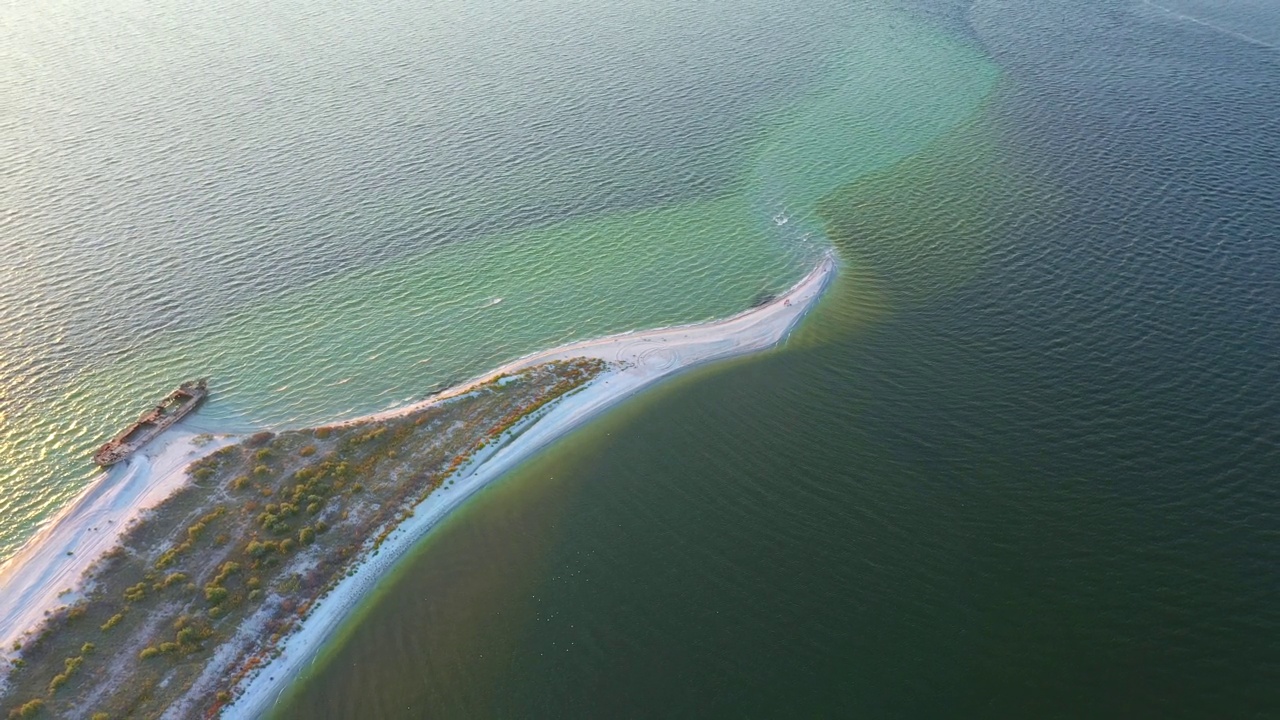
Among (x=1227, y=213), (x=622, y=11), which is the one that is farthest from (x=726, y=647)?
(x=622, y=11)

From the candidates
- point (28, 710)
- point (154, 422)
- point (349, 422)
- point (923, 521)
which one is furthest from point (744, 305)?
point (28, 710)

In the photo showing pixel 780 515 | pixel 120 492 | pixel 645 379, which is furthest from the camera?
pixel 645 379

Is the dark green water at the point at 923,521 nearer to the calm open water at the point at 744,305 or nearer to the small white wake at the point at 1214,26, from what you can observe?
the calm open water at the point at 744,305

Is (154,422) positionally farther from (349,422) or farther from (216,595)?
(216,595)

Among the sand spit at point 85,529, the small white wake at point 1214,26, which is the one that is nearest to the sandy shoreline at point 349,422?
the sand spit at point 85,529

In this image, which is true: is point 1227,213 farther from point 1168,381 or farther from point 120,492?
point 120,492
